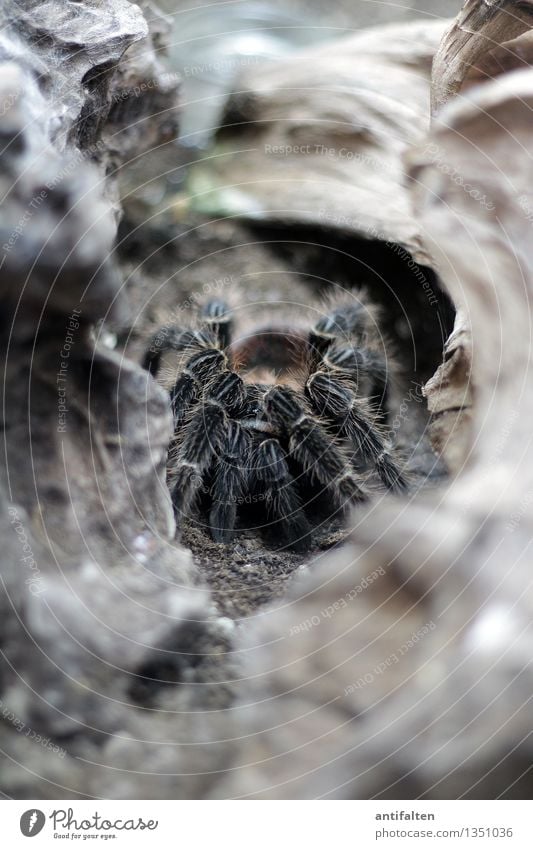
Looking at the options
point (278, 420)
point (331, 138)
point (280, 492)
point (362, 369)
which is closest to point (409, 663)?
point (280, 492)

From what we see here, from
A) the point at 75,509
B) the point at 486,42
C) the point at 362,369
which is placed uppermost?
the point at 486,42

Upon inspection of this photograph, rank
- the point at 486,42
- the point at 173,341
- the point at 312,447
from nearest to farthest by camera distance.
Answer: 1. the point at 486,42
2. the point at 312,447
3. the point at 173,341

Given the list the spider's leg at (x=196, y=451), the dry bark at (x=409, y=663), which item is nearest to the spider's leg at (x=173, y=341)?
the spider's leg at (x=196, y=451)

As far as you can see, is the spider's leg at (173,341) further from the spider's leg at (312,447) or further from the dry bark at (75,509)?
the dry bark at (75,509)

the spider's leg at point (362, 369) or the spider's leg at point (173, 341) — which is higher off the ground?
the spider's leg at point (173, 341)

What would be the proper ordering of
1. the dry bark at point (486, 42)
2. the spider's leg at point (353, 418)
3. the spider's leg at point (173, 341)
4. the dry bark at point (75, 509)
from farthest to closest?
the spider's leg at point (173, 341) → the spider's leg at point (353, 418) → the dry bark at point (486, 42) → the dry bark at point (75, 509)

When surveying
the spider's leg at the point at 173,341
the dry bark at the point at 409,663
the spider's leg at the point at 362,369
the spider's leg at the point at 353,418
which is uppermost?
the spider's leg at the point at 173,341

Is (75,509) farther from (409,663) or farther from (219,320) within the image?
(219,320)
